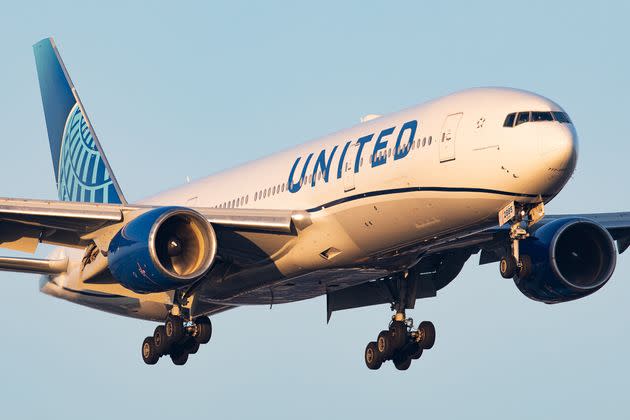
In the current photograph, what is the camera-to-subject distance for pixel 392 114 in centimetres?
3653

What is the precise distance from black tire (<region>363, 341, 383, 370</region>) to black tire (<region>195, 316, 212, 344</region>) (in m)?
4.40

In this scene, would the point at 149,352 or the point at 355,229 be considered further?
the point at 149,352

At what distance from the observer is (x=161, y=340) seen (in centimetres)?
3981

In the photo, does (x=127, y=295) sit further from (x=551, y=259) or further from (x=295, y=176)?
(x=551, y=259)

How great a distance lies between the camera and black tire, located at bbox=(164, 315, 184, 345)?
39.4 m

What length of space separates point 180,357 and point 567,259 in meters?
11.0

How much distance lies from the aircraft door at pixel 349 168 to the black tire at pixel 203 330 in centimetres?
752

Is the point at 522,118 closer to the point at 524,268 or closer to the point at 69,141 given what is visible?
the point at 524,268

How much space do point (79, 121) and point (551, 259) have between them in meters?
17.3

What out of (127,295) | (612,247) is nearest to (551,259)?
(612,247)

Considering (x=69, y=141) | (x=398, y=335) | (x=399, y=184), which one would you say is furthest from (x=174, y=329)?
(x=69, y=141)

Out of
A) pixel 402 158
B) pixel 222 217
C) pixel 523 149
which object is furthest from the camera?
pixel 222 217

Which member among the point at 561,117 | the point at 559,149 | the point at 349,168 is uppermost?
the point at 561,117

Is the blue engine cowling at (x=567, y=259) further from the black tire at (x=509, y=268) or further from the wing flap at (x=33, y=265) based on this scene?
the wing flap at (x=33, y=265)
